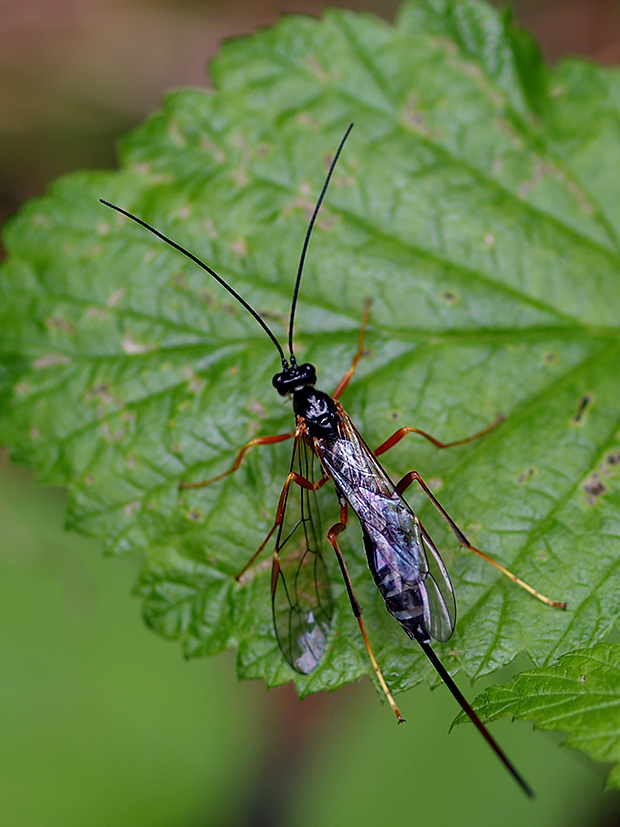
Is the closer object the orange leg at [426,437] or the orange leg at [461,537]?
the orange leg at [461,537]

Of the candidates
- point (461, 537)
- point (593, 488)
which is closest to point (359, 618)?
point (461, 537)

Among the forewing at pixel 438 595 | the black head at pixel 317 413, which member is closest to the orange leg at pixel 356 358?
the black head at pixel 317 413

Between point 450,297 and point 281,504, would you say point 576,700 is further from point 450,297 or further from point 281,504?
point 450,297

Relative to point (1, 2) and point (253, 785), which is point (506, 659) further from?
point (1, 2)

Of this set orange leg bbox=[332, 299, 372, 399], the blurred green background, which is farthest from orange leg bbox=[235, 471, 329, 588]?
the blurred green background

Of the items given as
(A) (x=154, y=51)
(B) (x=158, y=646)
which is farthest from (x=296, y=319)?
(A) (x=154, y=51)

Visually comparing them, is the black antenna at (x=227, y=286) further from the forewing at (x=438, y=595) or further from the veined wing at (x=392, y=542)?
→ the forewing at (x=438, y=595)

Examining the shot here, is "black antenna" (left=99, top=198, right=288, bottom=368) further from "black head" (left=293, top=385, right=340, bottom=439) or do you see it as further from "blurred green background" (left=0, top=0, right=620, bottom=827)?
"blurred green background" (left=0, top=0, right=620, bottom=827)
